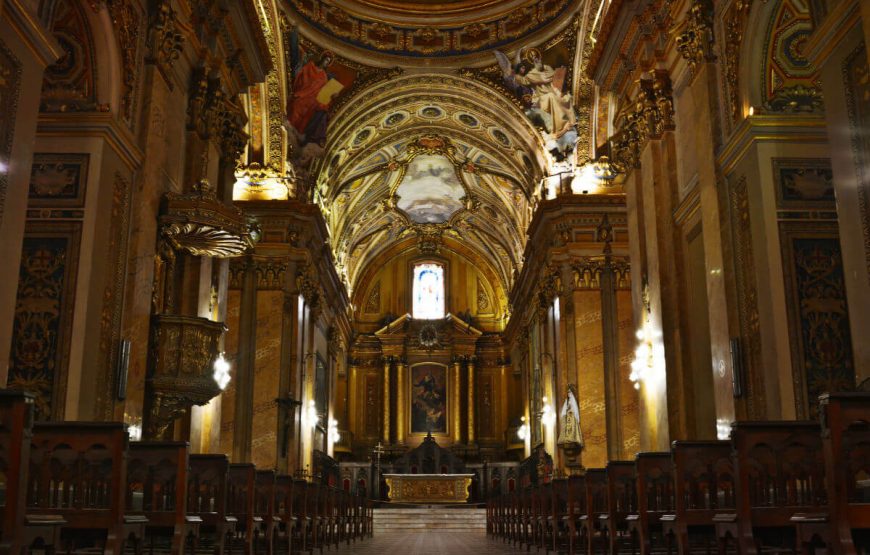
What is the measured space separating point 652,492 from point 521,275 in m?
18.4

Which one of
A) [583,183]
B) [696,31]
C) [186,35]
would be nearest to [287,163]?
[583,183]

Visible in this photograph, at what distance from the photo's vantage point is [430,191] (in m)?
28.5

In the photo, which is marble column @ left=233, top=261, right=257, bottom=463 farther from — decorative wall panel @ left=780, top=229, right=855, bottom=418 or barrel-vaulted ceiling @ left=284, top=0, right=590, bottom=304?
decorative wall panel @ left=780, top=229, right=855, bottom=418

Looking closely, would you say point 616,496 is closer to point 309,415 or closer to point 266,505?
point 266,505

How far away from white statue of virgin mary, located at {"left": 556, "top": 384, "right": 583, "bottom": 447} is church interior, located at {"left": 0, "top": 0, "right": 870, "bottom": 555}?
153 mm

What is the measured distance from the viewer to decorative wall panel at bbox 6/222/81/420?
7.67m

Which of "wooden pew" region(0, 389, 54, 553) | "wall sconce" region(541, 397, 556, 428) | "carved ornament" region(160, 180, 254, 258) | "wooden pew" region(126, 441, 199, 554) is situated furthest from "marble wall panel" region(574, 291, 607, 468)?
"wooden pew" region(0, 389, 54, 553)

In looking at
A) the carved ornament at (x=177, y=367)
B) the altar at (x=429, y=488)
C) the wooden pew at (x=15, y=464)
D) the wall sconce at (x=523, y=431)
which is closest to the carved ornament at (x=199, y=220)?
the carved ornament at (x=177, y=367)

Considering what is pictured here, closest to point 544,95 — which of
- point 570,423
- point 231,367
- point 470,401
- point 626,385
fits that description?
point 626,385

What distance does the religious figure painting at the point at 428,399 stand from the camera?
32094 millimetres

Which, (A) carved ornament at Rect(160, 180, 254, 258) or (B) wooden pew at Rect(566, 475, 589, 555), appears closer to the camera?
(B) wooden pew at Rect(566, 475, 589, 555)

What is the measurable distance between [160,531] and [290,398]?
38.2ft

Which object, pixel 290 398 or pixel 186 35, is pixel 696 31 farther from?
pixel 290 398

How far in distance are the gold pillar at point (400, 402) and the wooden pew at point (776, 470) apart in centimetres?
2704
